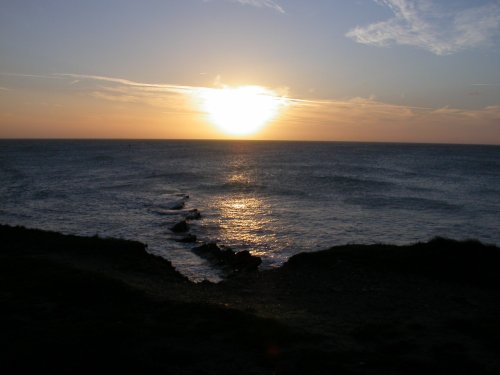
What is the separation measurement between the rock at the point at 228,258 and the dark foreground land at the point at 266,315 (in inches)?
136

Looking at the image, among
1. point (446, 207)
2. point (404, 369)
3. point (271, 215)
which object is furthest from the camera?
point (446, 207)

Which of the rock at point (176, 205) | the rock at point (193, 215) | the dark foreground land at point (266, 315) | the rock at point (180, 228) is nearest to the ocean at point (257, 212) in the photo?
the rock at point (176, 205)

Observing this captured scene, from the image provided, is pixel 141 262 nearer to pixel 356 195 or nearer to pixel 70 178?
pixel 356 195

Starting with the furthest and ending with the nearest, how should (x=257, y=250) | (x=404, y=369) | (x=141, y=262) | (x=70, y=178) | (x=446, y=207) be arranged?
(x=70, y=178)
(x=446, y=207)
(x=257, y=250)
(x=141, y=262)
(x=404, y=369)

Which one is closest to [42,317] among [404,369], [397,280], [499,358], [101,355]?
[101,355]

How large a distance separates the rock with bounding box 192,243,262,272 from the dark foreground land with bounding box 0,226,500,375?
3.45 m

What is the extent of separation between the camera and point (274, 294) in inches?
730

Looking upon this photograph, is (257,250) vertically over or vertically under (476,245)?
under

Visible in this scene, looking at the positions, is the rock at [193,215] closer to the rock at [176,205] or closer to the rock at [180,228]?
the rock at [176,205]

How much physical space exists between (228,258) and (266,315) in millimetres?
12498

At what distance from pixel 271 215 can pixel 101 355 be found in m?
33.9

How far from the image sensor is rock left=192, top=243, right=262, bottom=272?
25.6 meters

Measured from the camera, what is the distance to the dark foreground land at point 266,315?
35.9 ft

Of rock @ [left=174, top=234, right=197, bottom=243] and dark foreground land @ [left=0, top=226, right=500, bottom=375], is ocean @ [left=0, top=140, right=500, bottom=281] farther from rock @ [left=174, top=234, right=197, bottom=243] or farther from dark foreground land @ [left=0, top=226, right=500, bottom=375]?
dark foreground land @ [left=0, top=226, right=500, bottom=375]
